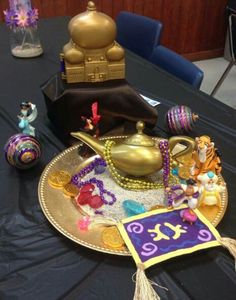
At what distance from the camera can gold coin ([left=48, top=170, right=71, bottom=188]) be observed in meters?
0.78

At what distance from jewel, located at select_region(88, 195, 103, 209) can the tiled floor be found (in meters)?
2.07

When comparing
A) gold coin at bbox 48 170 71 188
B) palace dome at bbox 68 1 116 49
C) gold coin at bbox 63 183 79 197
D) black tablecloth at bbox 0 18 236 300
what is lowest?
black tablecloth at bbox 0 18 236 300

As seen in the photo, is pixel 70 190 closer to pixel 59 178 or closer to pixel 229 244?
pixel 59 178

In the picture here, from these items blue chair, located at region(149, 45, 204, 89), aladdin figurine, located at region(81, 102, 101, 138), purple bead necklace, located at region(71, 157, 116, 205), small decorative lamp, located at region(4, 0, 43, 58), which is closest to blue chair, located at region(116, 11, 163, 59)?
blue chair, located at region(149, 45, 204, 89)

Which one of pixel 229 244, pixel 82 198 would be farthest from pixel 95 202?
pixel 229 244

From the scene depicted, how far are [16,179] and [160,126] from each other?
43 cm

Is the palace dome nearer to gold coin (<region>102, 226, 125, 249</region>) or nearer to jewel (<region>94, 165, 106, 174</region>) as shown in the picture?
jewel (<region>94, 165, 106, 174</region>)

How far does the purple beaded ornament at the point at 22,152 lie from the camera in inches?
33.0

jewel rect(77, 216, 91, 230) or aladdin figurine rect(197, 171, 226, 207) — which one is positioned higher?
aladdin figurine rect(197, 171, 226, 207)

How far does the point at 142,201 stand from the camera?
→ 29.7 inches

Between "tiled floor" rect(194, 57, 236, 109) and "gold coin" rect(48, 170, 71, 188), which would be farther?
"tiled floor" rect(194, 57, 236, 109)

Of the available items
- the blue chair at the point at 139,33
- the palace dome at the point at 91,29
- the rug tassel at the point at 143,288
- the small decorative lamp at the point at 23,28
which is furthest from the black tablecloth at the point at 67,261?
the blue chair at the point at 139,33

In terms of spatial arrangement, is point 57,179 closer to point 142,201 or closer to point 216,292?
point 142,201

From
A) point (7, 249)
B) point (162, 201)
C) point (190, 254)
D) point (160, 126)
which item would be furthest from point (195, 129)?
point (7, 249)
